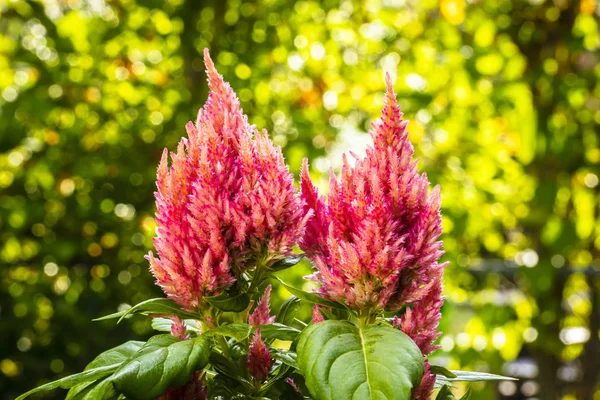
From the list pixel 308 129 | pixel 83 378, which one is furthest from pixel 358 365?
pixel 308 129

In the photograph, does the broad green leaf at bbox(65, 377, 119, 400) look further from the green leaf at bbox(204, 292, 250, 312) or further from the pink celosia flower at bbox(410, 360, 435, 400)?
the pink celosia flower at bbox(410, 360, 435, 400)

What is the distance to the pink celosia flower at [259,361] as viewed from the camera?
70cm

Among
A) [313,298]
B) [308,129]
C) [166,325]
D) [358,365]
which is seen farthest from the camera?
[308,129]

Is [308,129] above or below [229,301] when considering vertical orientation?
above

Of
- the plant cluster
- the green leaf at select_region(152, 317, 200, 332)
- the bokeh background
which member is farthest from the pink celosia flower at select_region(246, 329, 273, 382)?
the bokeh background

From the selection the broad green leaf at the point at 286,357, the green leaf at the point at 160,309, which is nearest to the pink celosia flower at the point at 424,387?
the broad green leaf at the point at 286,357

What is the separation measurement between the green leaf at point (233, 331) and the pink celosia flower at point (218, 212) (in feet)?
0.13

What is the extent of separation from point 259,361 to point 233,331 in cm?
6

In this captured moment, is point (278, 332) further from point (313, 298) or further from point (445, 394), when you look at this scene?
point (445, 394)

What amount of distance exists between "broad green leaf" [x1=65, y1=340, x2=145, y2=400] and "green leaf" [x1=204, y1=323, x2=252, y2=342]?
0.32ft

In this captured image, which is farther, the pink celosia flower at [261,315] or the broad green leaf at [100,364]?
the pink celosia flower at [261,315]

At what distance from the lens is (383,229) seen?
0.66 metres

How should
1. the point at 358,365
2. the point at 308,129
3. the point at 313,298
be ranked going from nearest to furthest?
the point at 358,365, the point at 313,298, the point at 308,129

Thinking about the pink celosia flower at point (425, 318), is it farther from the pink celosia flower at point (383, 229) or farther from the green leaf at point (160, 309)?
the green leaf at point (160, 309)
